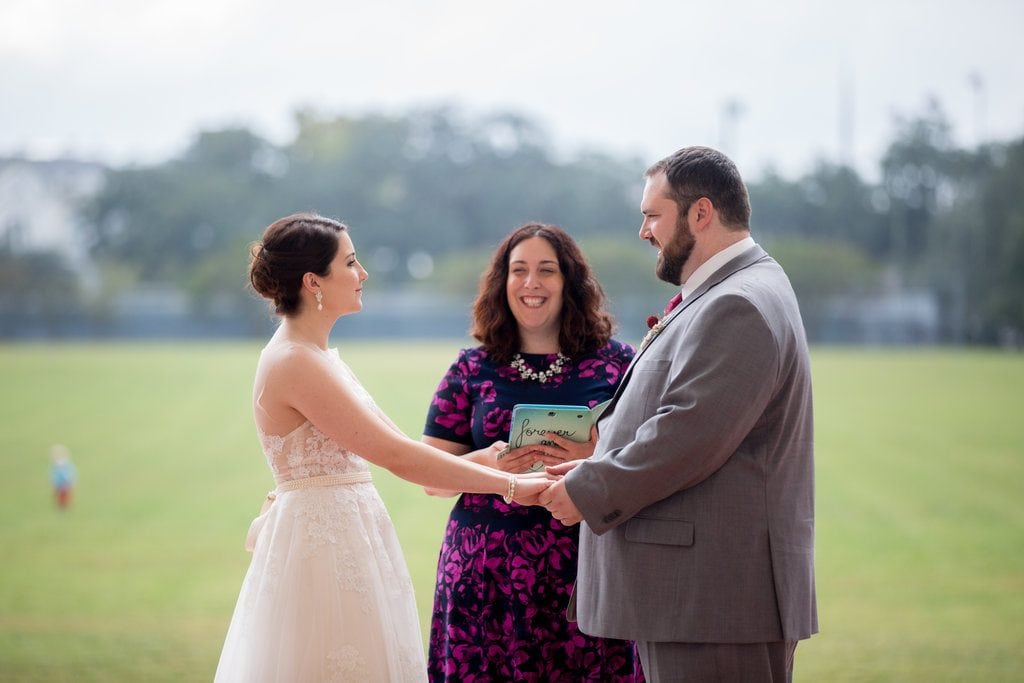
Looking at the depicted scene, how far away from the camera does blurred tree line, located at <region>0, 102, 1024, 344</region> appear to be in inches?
1189

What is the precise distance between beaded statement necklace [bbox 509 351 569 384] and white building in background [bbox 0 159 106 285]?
3713cm

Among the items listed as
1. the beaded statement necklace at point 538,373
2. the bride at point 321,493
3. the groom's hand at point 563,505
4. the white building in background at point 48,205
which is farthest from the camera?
the white building in background at point 48,205

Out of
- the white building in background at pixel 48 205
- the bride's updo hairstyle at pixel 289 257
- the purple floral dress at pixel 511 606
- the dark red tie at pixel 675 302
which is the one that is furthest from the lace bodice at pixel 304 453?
the white building in background at pixel 48 205

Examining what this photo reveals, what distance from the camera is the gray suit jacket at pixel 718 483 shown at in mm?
2307

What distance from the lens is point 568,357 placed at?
336cm

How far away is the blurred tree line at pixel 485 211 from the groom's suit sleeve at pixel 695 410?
84.0 feet

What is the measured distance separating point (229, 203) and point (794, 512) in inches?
1840

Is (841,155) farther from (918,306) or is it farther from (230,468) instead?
(230,468)

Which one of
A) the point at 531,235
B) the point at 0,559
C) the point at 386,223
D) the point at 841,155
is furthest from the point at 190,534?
the point at 386,223

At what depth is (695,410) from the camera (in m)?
2.29

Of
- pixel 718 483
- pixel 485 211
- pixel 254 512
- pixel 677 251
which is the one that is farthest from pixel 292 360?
pixel 485 211

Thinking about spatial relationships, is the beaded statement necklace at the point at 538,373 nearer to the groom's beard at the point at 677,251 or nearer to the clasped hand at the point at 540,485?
the clasped hand at the point at 540,485

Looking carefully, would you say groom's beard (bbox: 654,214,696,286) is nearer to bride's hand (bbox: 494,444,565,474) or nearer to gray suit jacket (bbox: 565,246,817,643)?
gray suit jacket (bbox: 565,246,817,643)

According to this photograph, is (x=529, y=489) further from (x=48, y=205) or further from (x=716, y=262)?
(x=48, y=205)
